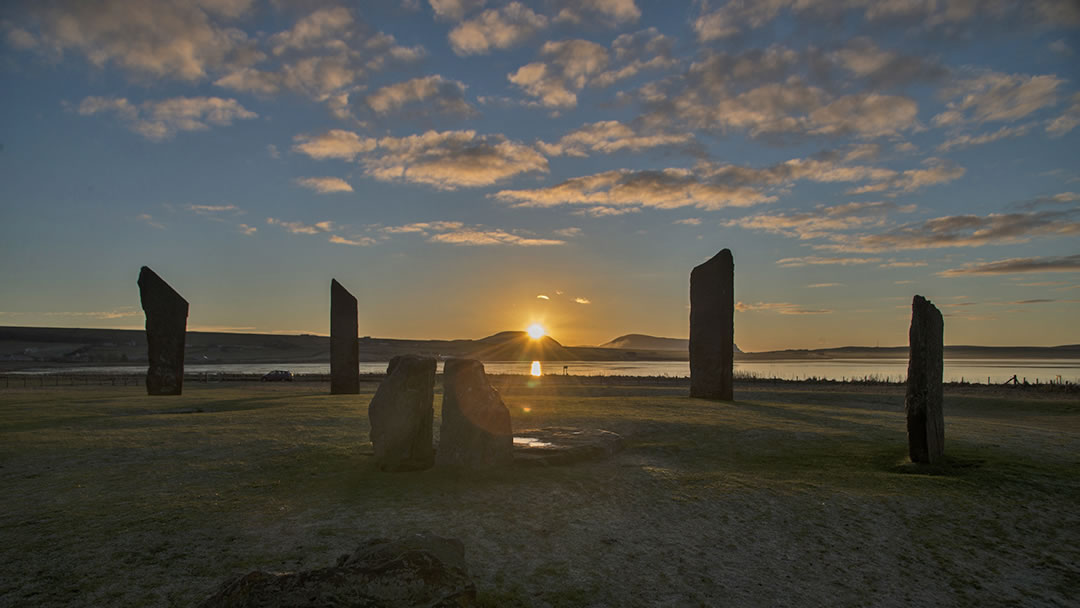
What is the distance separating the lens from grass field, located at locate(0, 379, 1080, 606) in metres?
5.01

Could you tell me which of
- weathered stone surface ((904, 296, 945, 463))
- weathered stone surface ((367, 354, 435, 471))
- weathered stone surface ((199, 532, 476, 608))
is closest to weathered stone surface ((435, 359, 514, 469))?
weathered stone surface ((367, 354, 435, 471))

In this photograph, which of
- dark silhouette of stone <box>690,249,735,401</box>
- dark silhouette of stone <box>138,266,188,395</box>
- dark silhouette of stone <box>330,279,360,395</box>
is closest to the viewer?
dark silhouette of stone <box>690,249,735,401</box>

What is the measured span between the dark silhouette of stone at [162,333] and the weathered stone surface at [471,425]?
55.2 feet

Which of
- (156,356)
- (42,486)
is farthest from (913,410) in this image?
(156,356)

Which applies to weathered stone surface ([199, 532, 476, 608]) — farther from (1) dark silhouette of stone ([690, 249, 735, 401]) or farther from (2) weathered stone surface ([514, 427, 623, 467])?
(1) dark silhouette of stone ([690, 249, 735, 401])

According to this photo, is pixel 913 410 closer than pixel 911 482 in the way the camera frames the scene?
No

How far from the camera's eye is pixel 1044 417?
55.3 feet

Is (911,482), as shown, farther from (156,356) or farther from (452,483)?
(156,356)

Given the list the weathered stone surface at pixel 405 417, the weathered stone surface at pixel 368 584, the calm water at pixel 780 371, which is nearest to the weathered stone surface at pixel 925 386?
the weathered stone surface at pixel 405 417

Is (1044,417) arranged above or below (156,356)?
below

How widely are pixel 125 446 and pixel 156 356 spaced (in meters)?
13.3

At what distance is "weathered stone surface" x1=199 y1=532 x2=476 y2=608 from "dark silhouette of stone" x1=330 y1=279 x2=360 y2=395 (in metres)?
19.5

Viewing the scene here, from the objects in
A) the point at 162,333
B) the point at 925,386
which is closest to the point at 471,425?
the point at 925,386

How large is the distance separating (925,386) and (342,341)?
18921 mm
